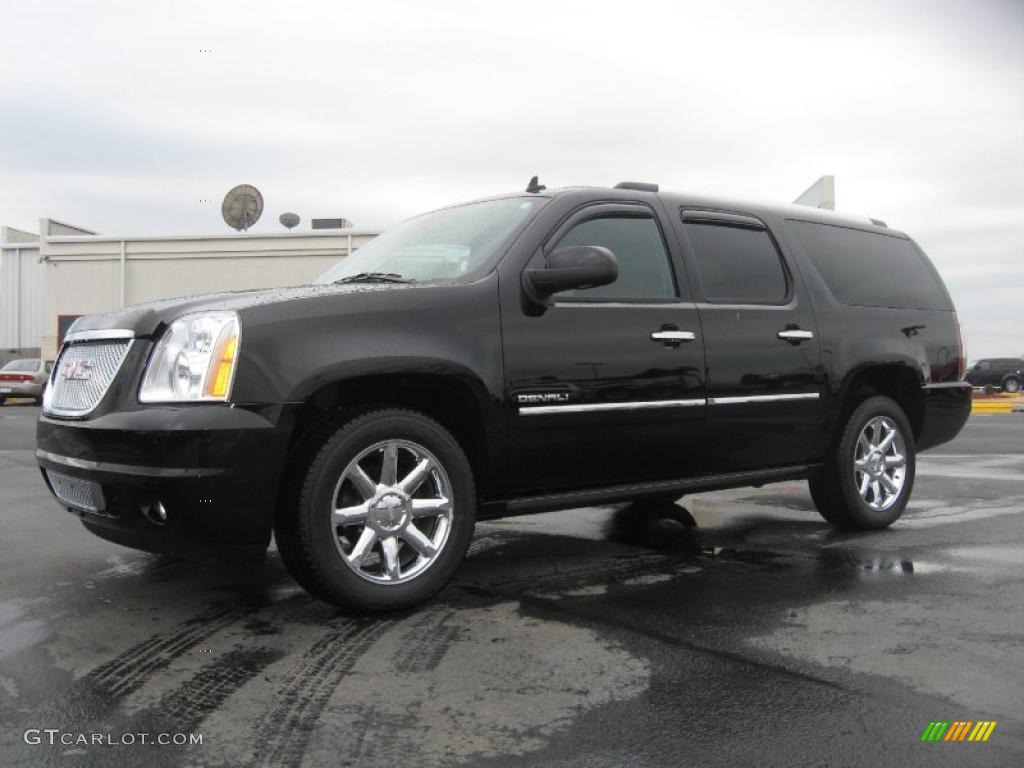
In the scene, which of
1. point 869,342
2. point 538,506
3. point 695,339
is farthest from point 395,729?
point 869,342

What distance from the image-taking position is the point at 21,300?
36.0 meters

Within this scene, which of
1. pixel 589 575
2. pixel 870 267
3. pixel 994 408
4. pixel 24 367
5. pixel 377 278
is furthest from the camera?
pixel 24 367

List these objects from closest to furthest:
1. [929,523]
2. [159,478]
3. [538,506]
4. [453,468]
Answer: [159,478]
[453,468]
[538,506]
[929,523]

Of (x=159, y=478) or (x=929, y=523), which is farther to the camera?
(x=929, y=523)

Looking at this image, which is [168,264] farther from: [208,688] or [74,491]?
[208,688]

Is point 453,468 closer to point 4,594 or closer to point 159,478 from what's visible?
point 159,478

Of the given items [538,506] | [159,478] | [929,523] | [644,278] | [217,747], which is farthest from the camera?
[929,523]

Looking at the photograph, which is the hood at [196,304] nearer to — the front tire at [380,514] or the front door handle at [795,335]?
the front tire at [380,514]

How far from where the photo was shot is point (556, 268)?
412cm

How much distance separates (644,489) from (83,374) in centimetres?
248

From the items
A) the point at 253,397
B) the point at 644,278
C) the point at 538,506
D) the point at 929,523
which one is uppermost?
the point at 644,278

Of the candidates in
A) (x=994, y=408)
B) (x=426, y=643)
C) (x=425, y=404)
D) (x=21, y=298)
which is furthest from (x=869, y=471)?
(x=21, y=298)

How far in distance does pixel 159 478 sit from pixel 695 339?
2.53 m

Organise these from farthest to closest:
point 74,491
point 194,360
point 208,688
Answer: point 74,491 < point 194,360 < point 208,688
